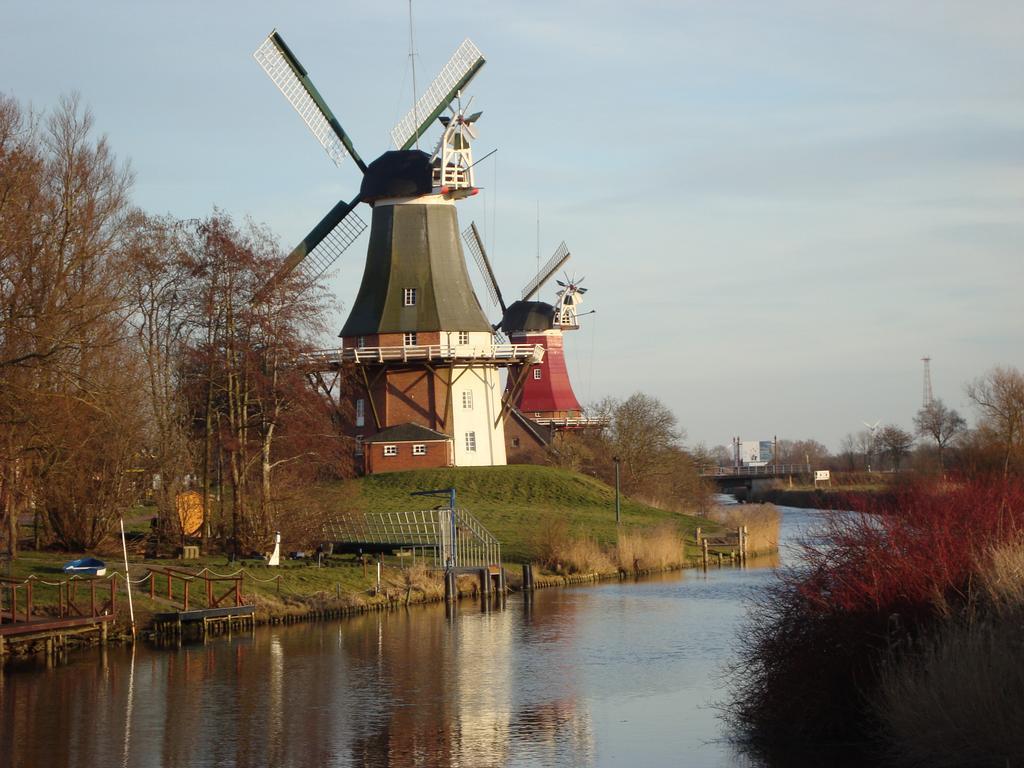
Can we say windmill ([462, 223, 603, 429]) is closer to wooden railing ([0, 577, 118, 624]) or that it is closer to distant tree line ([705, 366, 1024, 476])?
distant tree line ([705, 366, 1024, 476])

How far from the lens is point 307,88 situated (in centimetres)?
6053

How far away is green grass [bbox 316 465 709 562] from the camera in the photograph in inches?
2031

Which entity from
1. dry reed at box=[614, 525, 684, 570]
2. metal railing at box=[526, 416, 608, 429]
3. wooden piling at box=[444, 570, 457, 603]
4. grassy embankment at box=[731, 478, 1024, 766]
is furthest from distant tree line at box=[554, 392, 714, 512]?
grassy embankment at box=[731, 478, 1024, 766]

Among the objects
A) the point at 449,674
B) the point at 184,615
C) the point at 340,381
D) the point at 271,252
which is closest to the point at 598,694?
the point at 449,674

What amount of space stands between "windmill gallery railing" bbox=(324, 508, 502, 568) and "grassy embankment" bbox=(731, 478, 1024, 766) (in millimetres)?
20765

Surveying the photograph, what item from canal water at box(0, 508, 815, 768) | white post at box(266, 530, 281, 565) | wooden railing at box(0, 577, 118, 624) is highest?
white post at box(266, 530, 281, 565)

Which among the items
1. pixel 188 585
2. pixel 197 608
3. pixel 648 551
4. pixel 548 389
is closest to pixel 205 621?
pixel 197 608

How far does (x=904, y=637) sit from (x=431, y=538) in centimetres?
2916

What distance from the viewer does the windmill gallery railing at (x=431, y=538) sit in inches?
1527

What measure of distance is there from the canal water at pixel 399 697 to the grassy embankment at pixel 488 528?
2146 mm

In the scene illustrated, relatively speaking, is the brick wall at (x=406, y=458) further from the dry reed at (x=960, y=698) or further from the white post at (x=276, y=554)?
the dry reed at (x=960, y=698)

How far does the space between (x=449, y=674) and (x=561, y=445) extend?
4952cm

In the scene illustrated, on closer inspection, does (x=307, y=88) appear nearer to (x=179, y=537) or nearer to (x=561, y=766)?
(x=179, y=537)

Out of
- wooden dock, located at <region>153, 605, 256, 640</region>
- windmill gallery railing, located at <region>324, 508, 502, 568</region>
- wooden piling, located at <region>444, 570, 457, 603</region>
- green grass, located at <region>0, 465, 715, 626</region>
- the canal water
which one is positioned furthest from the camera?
windmill gallery railing, located at <region>324, 508, 502, 568</region>
